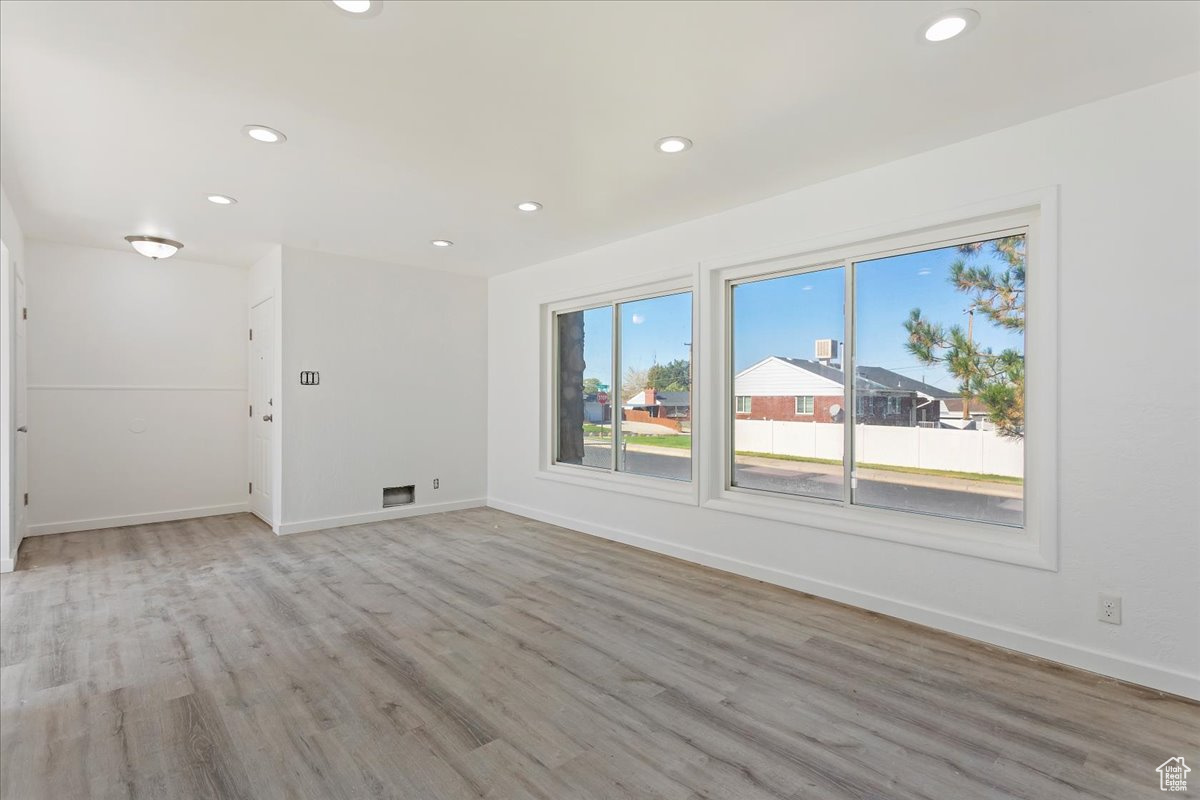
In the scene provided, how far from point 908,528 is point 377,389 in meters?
4.50

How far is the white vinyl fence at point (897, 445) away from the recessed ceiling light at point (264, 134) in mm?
3187

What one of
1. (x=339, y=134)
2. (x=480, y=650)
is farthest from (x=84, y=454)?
(x=480, y=650)

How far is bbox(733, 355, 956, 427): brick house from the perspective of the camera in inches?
129

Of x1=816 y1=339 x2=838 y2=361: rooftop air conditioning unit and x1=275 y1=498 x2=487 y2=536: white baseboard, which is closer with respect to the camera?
x1=816 y1=339 x2=838 y2=361: rooftop air conditioning unit

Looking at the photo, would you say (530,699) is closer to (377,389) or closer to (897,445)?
(897,445)

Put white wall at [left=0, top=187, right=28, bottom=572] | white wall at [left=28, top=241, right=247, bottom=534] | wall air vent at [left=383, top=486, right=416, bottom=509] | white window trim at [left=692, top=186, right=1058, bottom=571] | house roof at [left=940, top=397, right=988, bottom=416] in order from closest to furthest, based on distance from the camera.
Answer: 1. white window trim at [left=692, top=186, right=1058, bottom=571]
2. house roof at [left=940, top=397, right=988, bottom=416]
3. white wall at [left=0, top=187, right=28, bottom=572]
4. white wall at [left=28, top=241, right=247, bottom=534]
5. wall air vent at [left=383, top=486, right=416, bottom=509]

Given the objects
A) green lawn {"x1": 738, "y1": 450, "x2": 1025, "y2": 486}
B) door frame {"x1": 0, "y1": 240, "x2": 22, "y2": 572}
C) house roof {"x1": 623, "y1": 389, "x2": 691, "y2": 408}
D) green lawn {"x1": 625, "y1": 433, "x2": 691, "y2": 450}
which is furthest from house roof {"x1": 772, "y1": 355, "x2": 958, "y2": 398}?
door frame {"x1": 0, "y1": 240, "x2": 22, "y2": 572}

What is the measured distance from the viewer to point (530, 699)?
2348 mm

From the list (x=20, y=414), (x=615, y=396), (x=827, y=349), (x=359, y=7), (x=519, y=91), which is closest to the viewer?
(x=359, y=7)

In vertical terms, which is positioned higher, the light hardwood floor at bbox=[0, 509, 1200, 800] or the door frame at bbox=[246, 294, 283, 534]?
the door frame at bbox=[246, 294, 283, 534]

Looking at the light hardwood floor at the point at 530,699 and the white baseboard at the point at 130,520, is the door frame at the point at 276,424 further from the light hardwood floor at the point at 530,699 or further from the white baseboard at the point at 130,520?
the light hardwood floor at the point at 530,699

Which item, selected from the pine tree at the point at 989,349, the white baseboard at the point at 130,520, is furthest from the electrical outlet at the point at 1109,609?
the white baseboard at the point at 130,520

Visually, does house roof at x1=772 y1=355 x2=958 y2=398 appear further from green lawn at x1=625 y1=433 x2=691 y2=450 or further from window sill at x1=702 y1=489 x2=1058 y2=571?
green lawn at x1=625 y1=433 x2=691 y2=450

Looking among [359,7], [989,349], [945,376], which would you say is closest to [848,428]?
[945,376]
